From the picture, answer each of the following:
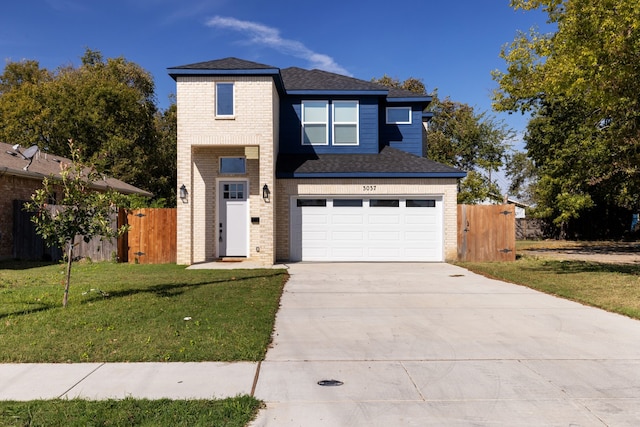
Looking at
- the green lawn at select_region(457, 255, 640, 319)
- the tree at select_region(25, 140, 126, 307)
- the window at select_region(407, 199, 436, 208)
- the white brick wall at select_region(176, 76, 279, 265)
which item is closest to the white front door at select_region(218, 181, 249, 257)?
the white brick wall at select_region(176, 76, 279, 265)

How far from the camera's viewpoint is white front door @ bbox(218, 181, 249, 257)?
16203mm

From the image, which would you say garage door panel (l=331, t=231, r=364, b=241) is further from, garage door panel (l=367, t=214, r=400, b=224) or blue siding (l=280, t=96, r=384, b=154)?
blue siding (l=280, t=96, r=384, b=154)

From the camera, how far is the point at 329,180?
16297 millimetres

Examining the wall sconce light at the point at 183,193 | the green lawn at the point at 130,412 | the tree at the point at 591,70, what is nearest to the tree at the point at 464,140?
the tree at the point at 591,70

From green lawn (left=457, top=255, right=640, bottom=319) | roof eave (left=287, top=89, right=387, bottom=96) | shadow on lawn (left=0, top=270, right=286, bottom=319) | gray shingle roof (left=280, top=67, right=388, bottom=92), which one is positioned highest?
gray shingle roof (left=280, top=67, right=388, bottom=92)

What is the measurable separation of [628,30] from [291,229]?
11170 millimetres

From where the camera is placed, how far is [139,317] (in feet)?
23.4

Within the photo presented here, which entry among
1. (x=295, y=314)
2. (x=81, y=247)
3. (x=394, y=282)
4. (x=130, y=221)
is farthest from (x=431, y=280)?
(x=81, y=247)

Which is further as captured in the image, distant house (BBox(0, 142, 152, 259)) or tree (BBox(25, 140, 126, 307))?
distant house (BBox(0, 142, 152, 259))

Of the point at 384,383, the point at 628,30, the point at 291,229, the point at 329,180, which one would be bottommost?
the point at 384,383

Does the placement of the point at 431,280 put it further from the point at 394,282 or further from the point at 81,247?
the point at 81,247

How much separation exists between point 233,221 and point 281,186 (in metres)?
2.10

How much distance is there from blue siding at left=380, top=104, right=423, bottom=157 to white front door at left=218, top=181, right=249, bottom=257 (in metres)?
6.78

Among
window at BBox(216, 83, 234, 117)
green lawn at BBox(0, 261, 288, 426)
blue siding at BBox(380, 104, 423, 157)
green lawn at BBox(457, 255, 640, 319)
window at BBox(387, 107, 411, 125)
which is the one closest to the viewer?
green lawn at BBox(0, 261, 288, 426)
